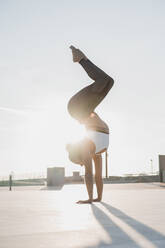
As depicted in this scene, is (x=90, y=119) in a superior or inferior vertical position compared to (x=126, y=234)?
superior

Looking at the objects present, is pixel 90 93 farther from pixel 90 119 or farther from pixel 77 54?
pixel 90 119

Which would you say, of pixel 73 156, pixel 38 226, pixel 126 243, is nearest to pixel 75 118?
pixel 73 156

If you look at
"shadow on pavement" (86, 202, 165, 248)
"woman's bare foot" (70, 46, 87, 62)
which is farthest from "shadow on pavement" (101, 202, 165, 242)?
"woman's bare foot" (70, 46, 87, 62)

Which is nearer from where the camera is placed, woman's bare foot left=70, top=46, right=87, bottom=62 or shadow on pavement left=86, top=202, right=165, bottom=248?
shadow on pavement left=86, top=202, right=165, bottom=248

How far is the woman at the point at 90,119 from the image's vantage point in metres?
3.50

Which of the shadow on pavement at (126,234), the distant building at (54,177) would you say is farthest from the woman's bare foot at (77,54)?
the distant building at (54,177)

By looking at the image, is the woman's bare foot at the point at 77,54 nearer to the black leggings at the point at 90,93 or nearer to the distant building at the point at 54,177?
the black leggings at the point at 90,93

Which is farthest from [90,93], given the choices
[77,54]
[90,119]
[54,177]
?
[54,177]

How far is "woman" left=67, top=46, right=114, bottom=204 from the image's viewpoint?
3498mm

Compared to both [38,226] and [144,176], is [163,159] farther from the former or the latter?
[38,226]

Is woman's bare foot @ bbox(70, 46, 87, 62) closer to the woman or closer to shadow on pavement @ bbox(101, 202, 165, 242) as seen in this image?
the woman

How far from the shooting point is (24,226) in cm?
245

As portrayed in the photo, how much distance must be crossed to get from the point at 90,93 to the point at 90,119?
74 cm

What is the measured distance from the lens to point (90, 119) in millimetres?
4293
